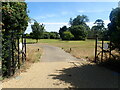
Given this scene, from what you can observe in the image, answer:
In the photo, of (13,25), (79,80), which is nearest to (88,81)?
(79,80)

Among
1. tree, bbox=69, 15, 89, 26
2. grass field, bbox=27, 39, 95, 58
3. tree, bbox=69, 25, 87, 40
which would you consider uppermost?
tree, bbox=69, 15, 89, 26

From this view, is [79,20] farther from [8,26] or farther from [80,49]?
[8,26]

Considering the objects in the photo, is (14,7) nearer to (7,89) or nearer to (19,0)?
(19,0)

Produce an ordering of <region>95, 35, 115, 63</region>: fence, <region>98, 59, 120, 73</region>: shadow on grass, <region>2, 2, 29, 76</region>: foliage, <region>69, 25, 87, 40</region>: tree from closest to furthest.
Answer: <region>2, 2, 29, 76</region>: foliage
<region>98, 59, 120, 73</region>: shadow on grass
<region>95, 35, 115, 63</region>: fence
<region>69, 25, 87, 40</region>: tree

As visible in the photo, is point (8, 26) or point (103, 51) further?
point (103, 51)

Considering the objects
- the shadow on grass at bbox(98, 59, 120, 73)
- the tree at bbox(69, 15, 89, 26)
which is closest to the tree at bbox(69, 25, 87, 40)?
the tree at bbox(69, 15, 89, 26)

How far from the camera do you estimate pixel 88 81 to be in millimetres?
7438

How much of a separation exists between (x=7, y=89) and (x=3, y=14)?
10.4 feet

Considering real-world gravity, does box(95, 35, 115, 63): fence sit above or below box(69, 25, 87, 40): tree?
below

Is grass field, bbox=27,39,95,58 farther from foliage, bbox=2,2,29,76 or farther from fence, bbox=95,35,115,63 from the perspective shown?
foliage, bbox=2,2,29,76

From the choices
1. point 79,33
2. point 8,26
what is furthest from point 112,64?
point 79,33

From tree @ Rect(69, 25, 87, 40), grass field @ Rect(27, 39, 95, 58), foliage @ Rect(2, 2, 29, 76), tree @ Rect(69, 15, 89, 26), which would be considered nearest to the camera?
foliage @ Rect(2, 2, 29, 76)

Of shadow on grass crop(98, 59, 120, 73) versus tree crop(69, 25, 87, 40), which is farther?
tree crop(69, 25, 87, 40)

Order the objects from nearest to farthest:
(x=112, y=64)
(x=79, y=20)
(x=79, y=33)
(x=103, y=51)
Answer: (x=112, y=64) < (x=103, y=51) < (x=79, y=33) < (x=79, y=20)
